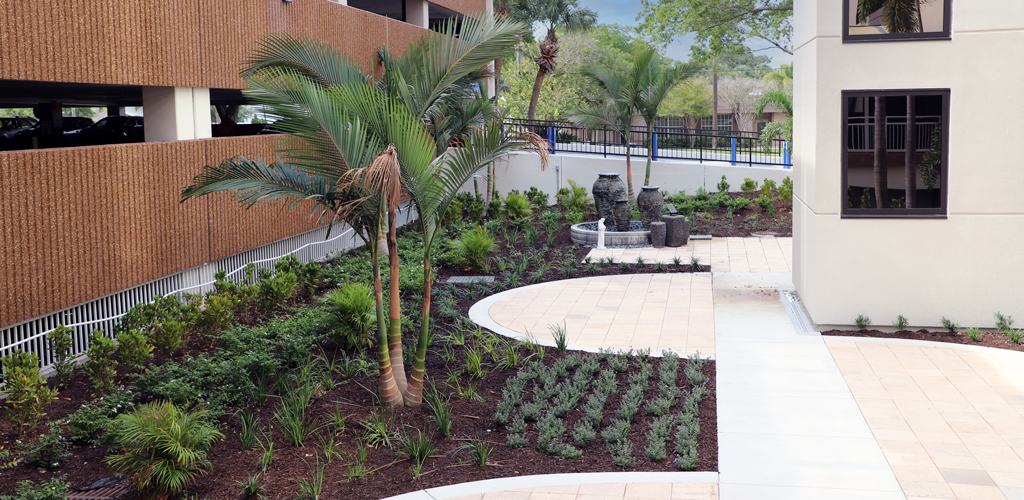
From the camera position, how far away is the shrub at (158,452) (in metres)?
4.84

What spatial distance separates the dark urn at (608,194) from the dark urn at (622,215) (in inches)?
9.7

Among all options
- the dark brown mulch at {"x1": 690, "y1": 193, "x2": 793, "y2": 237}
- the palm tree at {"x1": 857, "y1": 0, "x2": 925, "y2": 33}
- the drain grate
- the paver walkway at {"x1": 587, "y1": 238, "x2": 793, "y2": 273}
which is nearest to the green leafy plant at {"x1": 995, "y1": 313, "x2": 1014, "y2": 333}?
the palm tree at {"x1": 857, "y1": 0, "x2": 925, "y2": 33}

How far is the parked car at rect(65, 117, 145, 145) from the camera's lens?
15.5 meters

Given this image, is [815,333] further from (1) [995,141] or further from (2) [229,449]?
(2) [229,449]

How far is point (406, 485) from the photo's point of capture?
5207mm

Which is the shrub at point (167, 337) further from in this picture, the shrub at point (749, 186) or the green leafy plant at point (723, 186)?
the shrub at point (749, 186)

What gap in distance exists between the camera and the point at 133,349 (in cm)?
713

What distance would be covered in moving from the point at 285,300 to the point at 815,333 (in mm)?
6464

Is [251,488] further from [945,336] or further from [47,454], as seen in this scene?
[945,336]

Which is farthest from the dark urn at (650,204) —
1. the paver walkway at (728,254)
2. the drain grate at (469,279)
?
the drain grate at (469,279)

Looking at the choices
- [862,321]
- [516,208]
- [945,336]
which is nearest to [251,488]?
[862,321]

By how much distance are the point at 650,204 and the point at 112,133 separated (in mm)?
10986

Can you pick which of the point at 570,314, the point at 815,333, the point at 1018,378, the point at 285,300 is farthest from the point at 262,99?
the point at 1018,378

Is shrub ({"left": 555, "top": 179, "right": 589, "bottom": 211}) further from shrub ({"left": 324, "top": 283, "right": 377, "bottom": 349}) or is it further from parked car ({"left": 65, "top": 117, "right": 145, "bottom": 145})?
shrub ({"left": 324, "top": 283, "right": 377, "bottom": 349})
